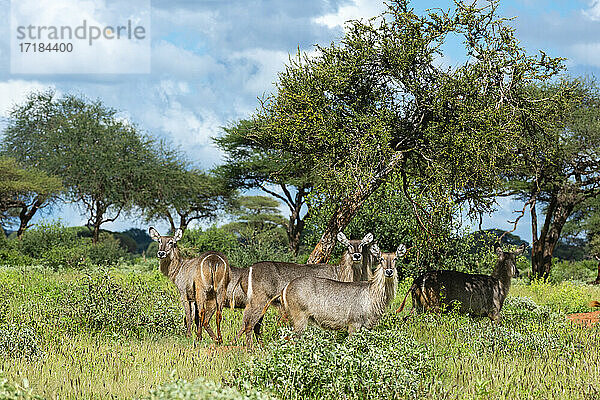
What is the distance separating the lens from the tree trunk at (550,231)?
2675cm

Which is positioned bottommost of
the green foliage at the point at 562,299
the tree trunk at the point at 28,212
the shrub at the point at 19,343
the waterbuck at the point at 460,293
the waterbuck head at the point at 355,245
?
the green foliage at the point at 562,299

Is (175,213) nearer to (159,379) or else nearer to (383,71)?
(383,71)

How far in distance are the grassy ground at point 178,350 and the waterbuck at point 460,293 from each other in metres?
0.35

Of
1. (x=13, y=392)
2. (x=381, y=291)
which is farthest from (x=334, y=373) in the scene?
(x=13, y=392)

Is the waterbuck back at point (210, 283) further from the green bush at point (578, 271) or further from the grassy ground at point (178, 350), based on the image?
the green bush at point (578, 271)

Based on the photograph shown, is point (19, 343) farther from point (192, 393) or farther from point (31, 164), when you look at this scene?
point (31, 164)

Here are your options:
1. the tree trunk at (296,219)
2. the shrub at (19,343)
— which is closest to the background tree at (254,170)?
the tree trunk at (296,219)

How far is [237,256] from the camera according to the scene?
61.0 ft

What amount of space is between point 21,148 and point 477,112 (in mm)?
33865

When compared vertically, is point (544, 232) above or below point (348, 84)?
below

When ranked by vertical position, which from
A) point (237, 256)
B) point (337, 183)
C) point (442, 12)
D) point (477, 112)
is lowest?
point (237, 256)

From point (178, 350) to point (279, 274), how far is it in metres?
1.91

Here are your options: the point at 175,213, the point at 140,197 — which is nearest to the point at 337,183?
the point at 140,197

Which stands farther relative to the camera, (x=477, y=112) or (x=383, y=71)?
(x=383, y=71)
